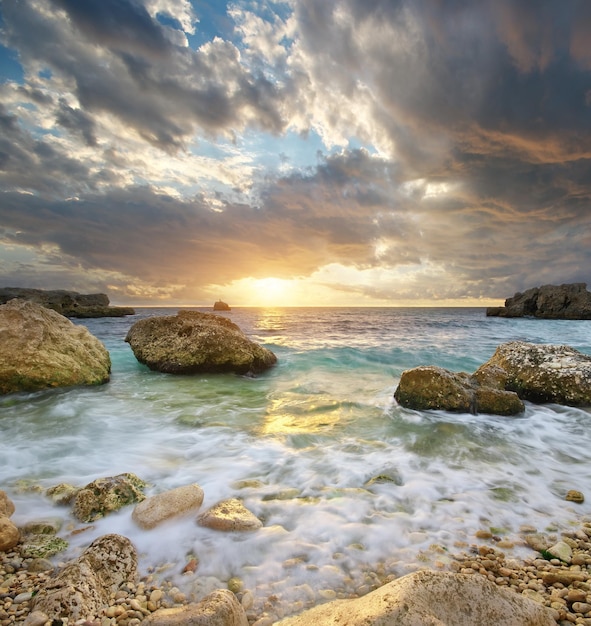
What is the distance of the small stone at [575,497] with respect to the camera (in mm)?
3455

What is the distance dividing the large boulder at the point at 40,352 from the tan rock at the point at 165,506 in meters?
6.09

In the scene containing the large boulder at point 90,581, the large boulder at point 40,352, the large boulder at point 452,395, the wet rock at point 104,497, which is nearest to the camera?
the large boulder at point 90,581

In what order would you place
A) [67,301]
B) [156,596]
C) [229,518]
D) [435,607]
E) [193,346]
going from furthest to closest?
[67,301] < [193,346] < [229,518] < [156,596] < [435,607]

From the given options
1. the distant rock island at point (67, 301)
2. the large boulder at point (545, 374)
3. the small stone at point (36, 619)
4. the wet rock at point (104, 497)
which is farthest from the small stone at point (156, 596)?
the distant rock island at point (67, 301)

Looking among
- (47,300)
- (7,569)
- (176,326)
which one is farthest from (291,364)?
(47,300)

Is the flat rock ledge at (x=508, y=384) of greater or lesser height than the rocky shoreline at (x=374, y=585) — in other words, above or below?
above

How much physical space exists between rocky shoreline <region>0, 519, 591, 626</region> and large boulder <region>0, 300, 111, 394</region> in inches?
239

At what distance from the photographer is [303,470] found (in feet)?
13.4

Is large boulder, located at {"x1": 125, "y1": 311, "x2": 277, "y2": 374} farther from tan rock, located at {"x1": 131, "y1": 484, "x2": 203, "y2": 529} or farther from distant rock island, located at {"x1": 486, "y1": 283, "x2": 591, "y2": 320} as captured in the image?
distant rock island, located at {"x1": 486, "y1": 283, "x2": 591, "y2": 320}

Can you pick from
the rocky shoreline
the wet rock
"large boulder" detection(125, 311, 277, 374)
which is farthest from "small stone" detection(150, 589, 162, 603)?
"large boulder" detection(125, 311, 277, 374)

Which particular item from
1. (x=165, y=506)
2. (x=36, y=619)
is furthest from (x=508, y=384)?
(x=36, y=619)

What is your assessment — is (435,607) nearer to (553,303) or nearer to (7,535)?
(7,535)

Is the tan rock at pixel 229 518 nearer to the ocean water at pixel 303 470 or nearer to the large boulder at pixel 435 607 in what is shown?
the ocean water at pixel 303 470

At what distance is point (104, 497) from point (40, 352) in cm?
603
